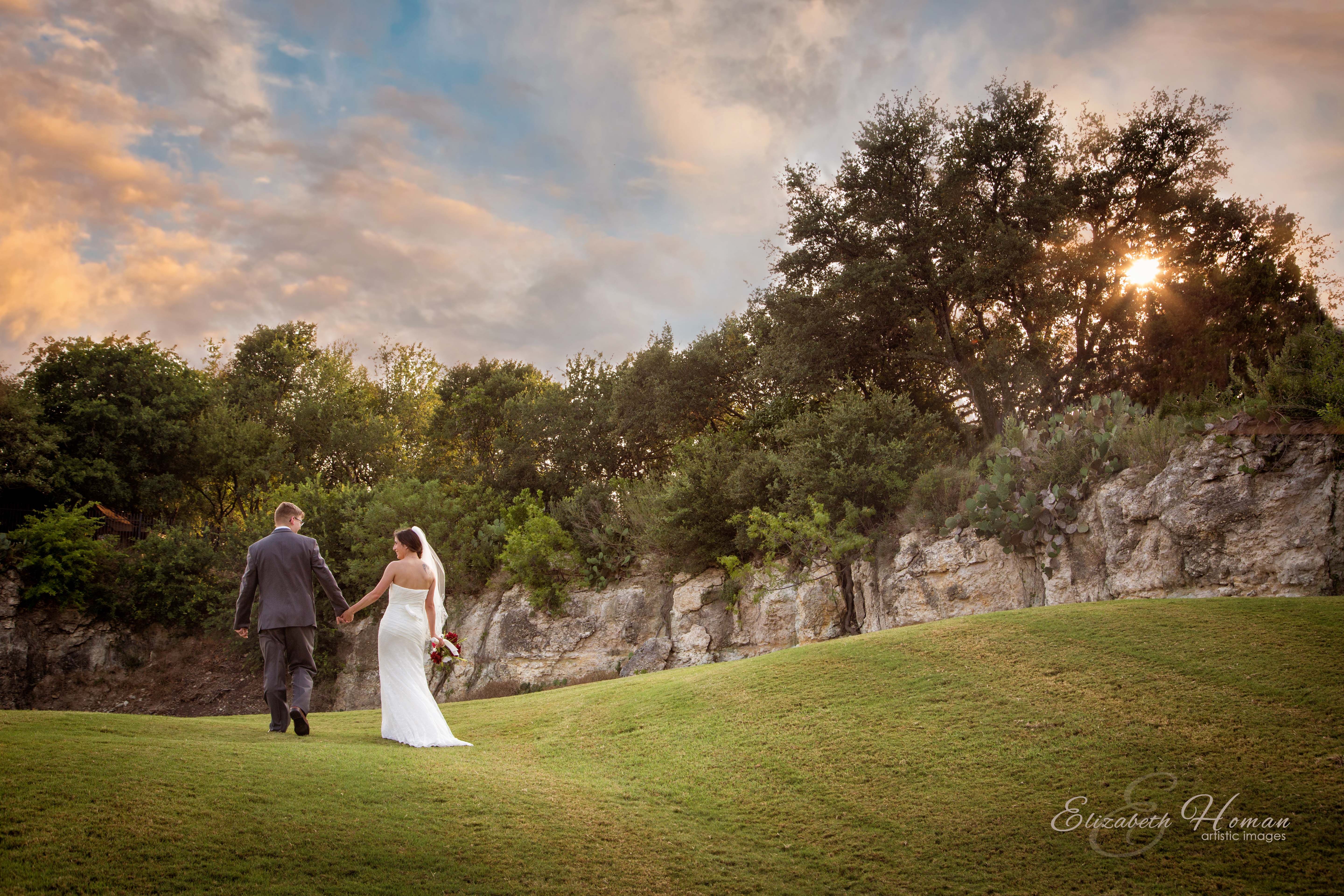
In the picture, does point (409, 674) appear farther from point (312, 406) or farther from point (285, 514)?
point (312, 406)

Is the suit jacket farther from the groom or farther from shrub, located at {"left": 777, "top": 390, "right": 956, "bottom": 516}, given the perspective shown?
shrub, located at {"left": 777, "top": 390, "right": 956, "bottom": 516}

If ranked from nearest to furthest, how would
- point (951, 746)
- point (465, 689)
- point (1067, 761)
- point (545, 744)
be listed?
point (1067, 761), point (951, 746), point (545, 744), point (465, 689)

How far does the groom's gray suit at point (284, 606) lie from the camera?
8.22 metres

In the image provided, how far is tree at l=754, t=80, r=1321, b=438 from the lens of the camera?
2017cm

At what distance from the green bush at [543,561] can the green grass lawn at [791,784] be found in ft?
44.4

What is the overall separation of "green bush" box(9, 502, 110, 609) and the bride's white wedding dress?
72.4ft

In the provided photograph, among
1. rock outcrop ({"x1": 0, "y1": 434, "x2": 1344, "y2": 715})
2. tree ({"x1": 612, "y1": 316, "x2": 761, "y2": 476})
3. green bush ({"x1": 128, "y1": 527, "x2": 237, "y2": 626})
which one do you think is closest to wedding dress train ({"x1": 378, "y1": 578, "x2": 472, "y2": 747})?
rock outcrop ({"x1": 0, "y1": 434, "x2": 1344, "y2": 715})

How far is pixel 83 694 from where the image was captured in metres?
24.7

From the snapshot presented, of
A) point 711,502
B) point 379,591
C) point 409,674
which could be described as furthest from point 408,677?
point 711,502

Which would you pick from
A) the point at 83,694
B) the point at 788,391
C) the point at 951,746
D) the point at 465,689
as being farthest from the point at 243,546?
the point at 951,746

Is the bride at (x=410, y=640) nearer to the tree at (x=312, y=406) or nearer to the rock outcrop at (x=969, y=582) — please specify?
the rock outcrop at (x=969, y=582)

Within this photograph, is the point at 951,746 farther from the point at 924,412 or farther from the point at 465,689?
the point at 465,689

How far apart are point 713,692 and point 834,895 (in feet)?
15.0

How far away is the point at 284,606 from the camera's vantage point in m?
8.29
